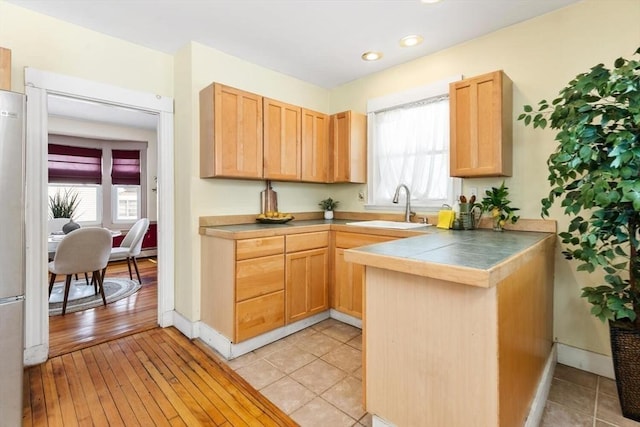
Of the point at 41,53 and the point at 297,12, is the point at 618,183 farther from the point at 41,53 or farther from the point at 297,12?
the point at 41,53

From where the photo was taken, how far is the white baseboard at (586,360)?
2.00m

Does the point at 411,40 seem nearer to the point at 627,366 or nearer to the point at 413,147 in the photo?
the point at 413,147

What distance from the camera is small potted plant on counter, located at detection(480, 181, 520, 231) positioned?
227 centimetres

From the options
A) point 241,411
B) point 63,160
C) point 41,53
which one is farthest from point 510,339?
point 63,160

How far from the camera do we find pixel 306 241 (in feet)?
8.88

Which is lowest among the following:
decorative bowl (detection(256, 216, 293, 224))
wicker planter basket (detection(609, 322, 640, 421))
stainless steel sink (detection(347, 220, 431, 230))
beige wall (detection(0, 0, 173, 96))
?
wicker planter basket (detection(609, 322, 640, 421))

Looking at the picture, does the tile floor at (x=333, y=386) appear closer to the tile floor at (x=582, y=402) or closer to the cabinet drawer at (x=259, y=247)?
the tile floor at (x=582, y=402)

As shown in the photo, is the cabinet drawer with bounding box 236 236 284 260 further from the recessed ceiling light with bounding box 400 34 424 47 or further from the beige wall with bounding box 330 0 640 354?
the recessed ceiling light with bounding box 400 34 424 47

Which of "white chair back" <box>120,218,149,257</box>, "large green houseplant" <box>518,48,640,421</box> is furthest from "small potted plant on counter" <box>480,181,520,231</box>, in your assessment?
"white chair back" <box>120,218,149,257</box>

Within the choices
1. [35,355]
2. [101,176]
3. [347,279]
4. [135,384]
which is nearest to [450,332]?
[347,279]

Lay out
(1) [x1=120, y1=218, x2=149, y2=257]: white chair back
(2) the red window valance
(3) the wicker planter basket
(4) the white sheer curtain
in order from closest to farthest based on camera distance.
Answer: (3) the wicker planter basket
(4) the white sheer curtain
(1) [x1=120, y1=218, x2=149, y2=257]: white chair back
(2) the red window valance

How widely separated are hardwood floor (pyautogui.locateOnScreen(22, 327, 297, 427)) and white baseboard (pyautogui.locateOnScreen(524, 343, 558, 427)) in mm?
1194

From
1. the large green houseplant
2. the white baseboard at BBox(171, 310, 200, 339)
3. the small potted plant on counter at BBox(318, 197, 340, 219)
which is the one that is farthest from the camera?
the small potted plant on counter at BBox(318, 197, 340, 219)

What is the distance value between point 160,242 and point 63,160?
4.11 m
